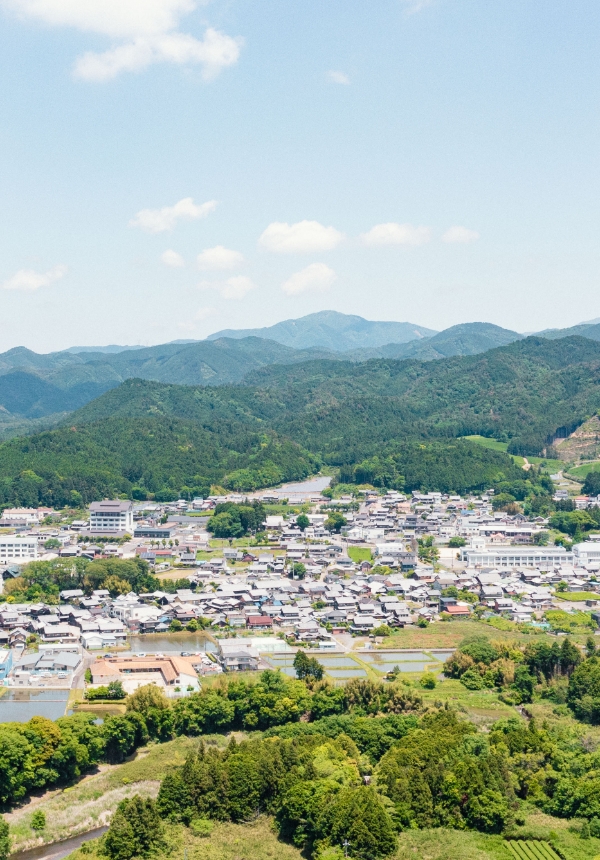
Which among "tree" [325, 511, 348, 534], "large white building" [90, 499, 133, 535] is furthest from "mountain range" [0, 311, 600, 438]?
"tree" [325, 511, 348, 534]

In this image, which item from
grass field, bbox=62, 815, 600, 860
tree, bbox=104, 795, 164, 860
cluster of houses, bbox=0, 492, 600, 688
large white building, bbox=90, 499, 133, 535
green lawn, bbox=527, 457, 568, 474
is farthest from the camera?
green lawn, bbox=527, 457, 568, 474

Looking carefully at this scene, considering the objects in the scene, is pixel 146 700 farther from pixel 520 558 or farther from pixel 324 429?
pixel 324 429

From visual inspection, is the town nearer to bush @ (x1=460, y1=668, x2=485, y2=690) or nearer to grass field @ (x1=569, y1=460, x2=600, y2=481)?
bush @ (x1=460, y1=668, x2=485, y2=690)

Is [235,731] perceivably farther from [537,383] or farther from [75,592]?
[537,383]

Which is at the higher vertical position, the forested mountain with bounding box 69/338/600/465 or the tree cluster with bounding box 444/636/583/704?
the forested mountain with bounding box 69/338/600/465

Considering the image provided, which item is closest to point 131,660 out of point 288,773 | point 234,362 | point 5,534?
point 288,773

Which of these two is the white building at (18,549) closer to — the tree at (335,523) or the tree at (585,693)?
the tree at (335,523)
